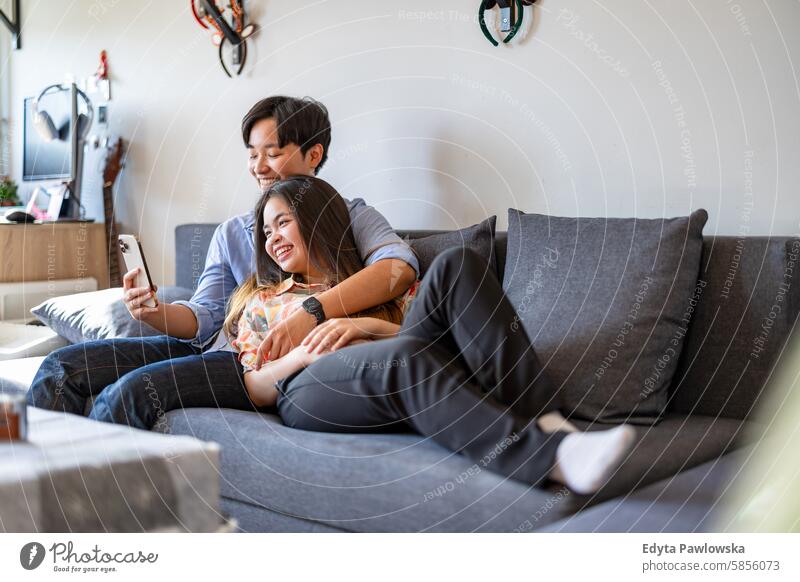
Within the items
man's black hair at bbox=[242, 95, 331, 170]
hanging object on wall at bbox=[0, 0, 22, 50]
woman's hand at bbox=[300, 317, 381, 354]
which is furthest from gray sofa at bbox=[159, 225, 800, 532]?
hanging object on wall at bbox=[0, 0, 22, 50]

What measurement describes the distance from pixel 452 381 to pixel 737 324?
43 centimetres

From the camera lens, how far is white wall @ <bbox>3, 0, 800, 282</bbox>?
3.84 ft

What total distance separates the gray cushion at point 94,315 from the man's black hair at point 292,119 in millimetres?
363

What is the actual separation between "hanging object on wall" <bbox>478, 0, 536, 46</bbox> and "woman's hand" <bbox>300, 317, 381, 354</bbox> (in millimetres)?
582

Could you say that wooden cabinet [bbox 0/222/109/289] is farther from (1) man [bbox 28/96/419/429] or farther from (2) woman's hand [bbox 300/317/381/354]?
(2) woman's hand [bbox 300/317/381/354]

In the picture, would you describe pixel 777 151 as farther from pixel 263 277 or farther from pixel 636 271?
pixel 263 277

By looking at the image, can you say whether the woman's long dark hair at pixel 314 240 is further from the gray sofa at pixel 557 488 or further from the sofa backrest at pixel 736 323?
the sofa backrest at pixel 736 323

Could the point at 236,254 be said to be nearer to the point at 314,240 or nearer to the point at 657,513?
the point at 314,240

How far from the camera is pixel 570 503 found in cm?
82

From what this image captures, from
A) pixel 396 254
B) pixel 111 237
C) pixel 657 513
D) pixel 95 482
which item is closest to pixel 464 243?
pixel 396 254

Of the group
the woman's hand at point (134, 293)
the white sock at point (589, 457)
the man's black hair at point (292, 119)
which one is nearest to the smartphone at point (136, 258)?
the woman's hand at point (134, 293)
